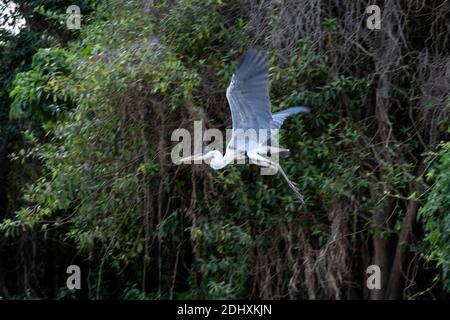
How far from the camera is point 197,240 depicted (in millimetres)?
7340

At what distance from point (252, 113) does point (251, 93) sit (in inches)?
5.3

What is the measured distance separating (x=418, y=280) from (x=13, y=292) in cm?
487

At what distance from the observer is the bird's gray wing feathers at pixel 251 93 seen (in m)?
6.15

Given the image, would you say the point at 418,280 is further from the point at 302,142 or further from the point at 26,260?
the point at 26,260

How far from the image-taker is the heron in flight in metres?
6.16

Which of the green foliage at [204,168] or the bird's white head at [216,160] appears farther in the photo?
the green foliage at [204,168]

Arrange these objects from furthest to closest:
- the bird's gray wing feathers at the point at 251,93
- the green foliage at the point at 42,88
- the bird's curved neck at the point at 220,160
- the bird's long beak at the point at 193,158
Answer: the green foliage at the point at 42,88
the bird's long beak at the point at 193,158
the bird's curved neck at the point at 220,160
the bird's gray wing feathers at the point at 251,93

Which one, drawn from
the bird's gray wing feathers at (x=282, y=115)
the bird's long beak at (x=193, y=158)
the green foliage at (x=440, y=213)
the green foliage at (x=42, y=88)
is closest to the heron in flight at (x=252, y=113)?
the bird's gray wing feathers at (x=282, y=115)

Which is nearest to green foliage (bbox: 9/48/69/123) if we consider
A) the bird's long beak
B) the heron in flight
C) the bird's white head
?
the bird's long beak

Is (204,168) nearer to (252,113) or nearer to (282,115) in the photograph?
(282,115)

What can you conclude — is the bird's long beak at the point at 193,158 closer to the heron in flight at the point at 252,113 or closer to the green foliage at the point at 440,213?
the heron in flight at the point at 252,113

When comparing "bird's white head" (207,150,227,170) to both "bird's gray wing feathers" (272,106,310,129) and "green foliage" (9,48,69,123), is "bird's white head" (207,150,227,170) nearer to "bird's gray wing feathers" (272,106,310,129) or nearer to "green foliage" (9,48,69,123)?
"bird's gray wing feathers" (272,106,310,129)

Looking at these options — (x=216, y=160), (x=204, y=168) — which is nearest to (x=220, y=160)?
(x=216, y=160)

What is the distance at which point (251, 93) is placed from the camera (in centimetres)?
621
